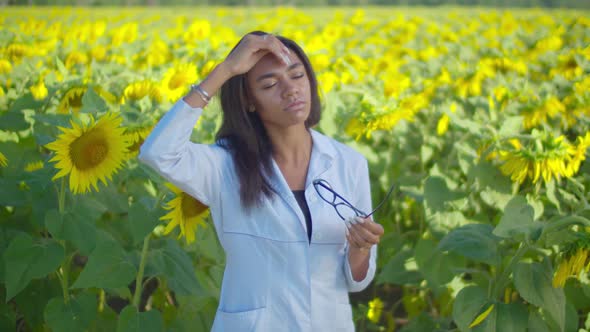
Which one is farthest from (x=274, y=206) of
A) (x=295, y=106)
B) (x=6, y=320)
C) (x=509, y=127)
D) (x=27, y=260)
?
(x=509, y=127)

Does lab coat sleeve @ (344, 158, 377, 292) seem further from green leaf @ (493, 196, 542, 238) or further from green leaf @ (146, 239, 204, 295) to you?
green leaf @ (146, 239, 204, 295)

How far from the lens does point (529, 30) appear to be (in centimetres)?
860

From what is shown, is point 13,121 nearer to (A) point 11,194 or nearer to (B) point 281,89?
(A) point 11,194

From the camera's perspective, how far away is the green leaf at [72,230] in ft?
6.72

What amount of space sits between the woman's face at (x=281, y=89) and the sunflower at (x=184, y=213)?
35cm

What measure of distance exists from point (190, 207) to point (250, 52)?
513mm

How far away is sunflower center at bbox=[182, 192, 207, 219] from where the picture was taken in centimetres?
200

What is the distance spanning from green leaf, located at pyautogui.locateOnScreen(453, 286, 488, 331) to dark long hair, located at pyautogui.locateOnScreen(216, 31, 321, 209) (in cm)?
74

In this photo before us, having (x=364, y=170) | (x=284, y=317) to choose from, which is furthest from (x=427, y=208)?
(x=284, y=317)

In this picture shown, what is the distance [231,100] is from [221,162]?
0.17m

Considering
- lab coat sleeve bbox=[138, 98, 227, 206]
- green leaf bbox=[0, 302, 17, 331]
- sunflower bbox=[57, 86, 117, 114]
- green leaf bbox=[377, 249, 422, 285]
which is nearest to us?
lab coat sleeve bbox=[138, 98, 227, 206]

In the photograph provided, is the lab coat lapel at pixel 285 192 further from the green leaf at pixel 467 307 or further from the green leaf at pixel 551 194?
the green leaf at pixel 551 194

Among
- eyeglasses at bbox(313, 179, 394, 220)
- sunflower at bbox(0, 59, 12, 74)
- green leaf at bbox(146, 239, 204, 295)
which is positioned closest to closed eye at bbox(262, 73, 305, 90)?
eyeglasses at bbox(313, 179, 394, 220)

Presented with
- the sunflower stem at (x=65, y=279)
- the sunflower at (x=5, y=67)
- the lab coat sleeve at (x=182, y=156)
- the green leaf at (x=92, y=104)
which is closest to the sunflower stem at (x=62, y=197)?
the sunflower stem at (x=65, y=279)
